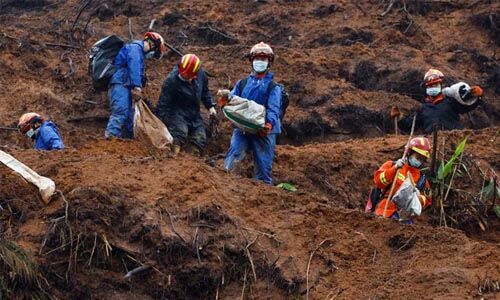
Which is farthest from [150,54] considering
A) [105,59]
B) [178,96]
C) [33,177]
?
[33,177]

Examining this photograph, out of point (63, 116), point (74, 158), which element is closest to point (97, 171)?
point (74, 158)

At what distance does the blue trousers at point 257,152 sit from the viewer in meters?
9.88

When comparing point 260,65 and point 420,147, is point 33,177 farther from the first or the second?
point 420,147

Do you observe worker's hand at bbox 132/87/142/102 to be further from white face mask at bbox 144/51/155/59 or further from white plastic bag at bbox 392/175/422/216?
white plastic bag at bbox 392/175/422/216

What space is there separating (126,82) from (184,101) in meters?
0.82

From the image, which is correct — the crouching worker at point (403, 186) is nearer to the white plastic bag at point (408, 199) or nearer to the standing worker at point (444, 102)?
the white plastic bag at point (408, 199)

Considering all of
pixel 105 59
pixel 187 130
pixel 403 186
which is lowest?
pixel 187 130

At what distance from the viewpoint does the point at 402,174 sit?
8.91 meters

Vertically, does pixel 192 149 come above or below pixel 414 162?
below

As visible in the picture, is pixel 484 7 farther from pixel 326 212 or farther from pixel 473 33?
pixel 326 212

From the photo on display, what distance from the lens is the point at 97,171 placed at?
7992 mm

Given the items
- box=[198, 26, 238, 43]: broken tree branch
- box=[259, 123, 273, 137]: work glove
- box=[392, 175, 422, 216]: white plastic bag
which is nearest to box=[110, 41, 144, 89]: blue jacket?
box=[259, 123, 273, 137]: work glove

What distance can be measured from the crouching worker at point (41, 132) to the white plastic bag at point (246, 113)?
6.42ft

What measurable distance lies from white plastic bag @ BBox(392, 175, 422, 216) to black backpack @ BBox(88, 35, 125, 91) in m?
4.27
